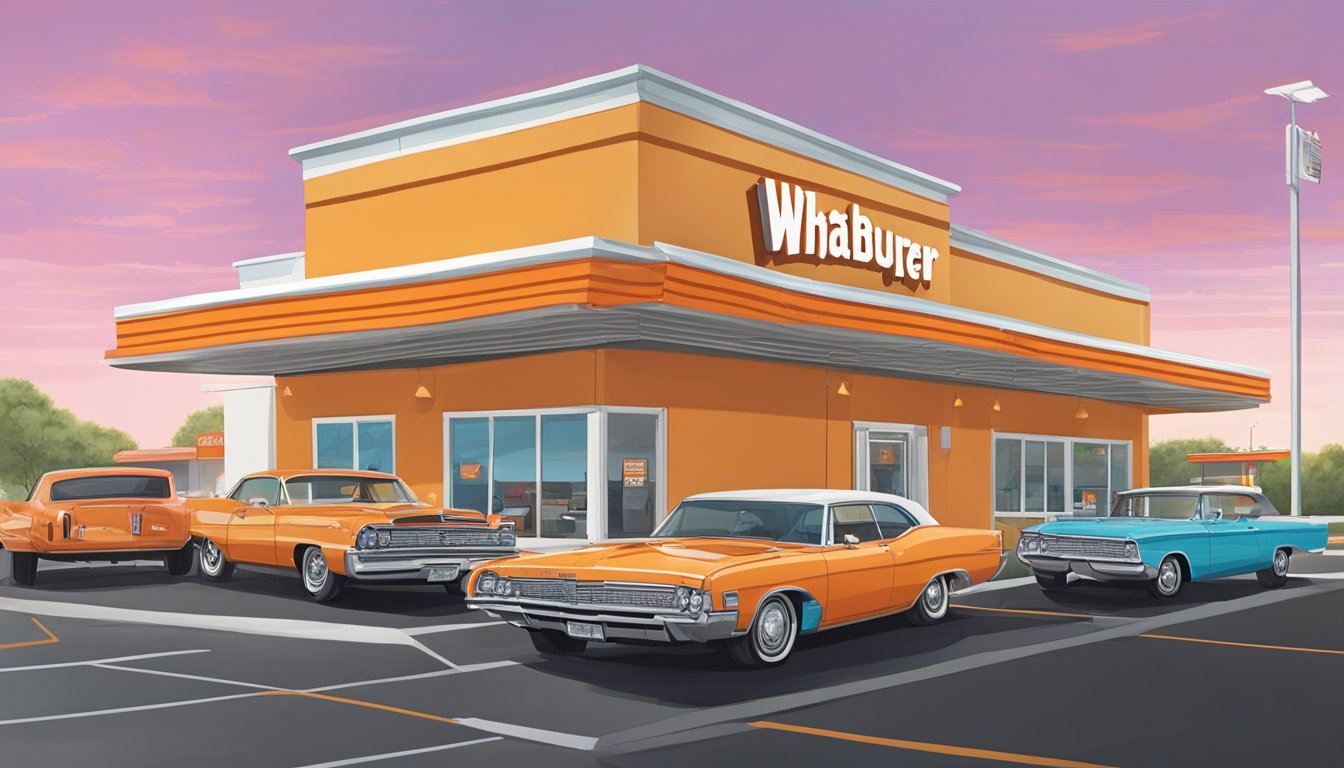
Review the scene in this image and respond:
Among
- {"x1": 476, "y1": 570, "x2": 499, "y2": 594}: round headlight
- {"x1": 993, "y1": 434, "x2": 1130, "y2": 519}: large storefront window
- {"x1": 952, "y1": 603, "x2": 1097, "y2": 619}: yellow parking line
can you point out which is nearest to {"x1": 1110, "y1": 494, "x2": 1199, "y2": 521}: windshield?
{"x1": 952, "y1": 603, "x2": 1097, "y2": 619}: yellow parking line

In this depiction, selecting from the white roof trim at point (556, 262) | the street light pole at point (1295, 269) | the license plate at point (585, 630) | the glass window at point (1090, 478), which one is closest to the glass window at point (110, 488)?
the white roof trim at point (556, 262)

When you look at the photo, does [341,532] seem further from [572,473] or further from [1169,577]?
[1169,577]

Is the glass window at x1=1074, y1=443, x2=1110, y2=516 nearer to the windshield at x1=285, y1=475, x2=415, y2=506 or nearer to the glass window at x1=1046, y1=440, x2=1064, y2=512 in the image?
the glass window at x1=1046, y1=440, x2=1064, y2=512

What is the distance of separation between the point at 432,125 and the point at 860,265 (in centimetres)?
756

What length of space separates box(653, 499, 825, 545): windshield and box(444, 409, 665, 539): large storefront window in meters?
6.05

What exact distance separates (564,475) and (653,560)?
8295mm

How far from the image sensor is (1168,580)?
14195 millimetres

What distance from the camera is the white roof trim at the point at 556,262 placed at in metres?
14.0

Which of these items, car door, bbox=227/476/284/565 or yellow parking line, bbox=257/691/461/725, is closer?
yellow parking line, bbox=257/691/461/725

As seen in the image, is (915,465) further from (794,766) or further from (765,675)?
(794,766)

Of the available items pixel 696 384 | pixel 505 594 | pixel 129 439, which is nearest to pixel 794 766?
pixel 505 594

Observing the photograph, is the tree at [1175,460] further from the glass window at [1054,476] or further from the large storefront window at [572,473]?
the large storefront window at [572,473]

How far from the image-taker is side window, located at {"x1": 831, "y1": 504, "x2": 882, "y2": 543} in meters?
10.7

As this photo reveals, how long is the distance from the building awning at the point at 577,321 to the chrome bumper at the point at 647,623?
197 inches
